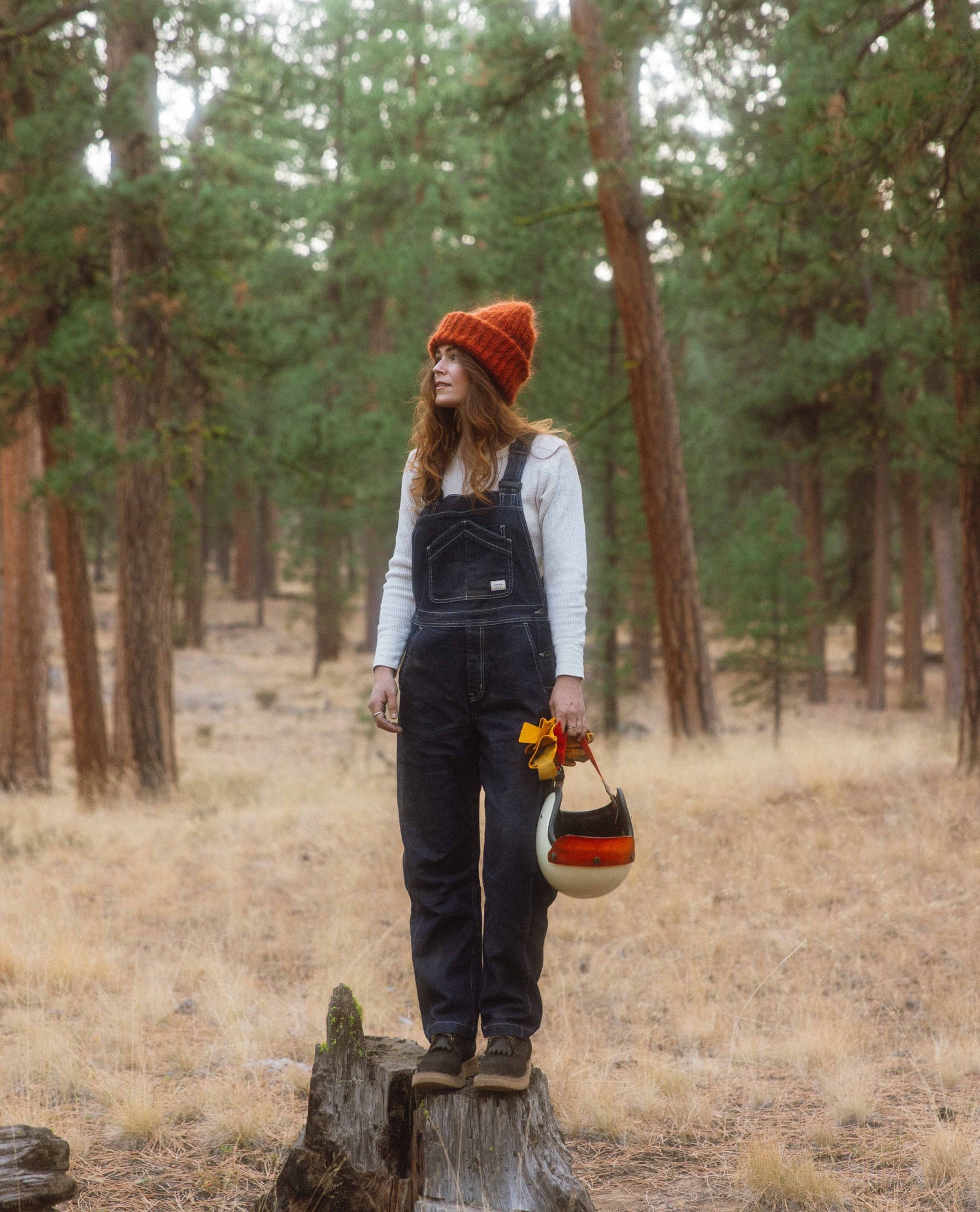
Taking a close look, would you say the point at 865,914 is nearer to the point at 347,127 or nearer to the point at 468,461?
the point at 468,461

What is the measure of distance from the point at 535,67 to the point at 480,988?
9.22m

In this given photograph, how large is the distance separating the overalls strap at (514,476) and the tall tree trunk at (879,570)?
51.3 feet

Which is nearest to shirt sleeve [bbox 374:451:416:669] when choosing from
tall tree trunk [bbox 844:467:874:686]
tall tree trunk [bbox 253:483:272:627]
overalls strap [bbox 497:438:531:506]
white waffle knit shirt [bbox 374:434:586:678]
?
white waffle knit shirt [bbox 374:434:586:678]

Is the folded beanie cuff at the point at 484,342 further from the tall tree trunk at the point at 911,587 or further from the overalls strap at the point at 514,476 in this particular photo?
the tall tree trunk at the point at 911,587

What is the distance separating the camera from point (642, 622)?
19516mm

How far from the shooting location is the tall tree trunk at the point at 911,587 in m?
19.3

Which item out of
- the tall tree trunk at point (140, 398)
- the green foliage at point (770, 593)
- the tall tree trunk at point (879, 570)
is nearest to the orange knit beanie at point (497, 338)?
the tall tree trunk at point (140, 398)

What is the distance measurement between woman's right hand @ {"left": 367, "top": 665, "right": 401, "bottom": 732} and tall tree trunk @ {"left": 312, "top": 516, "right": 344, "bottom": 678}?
64.6ft

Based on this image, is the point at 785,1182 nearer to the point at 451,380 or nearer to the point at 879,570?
the point at 451,380

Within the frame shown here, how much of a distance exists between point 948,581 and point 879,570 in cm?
116

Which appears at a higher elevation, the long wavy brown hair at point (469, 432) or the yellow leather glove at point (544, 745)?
the long wavy brown hair at point (469, 432)

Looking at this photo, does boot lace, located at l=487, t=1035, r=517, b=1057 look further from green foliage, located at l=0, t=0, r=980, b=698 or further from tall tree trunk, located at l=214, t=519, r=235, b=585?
tall tree trunk, located at l=214, t=519, r=235, b=585

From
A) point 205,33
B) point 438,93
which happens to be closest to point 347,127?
point 438,93

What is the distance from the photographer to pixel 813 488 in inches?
812
